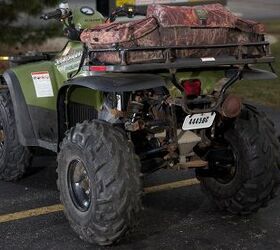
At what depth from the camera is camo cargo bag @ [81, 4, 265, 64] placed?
3.98 m

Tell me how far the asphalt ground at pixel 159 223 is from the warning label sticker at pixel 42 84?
885mm

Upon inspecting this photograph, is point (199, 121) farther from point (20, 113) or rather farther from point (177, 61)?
point (20, 113)

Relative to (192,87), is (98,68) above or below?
above

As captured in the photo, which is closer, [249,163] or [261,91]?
[249,163]

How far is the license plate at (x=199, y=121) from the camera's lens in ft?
14.0

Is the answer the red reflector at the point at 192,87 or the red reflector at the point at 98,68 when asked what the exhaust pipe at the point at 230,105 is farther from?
the red reflector at the point at 98,68

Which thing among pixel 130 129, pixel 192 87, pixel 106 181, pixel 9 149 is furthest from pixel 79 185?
pixel 9 149

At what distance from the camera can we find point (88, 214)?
166 inches

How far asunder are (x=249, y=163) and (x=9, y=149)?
2121mm

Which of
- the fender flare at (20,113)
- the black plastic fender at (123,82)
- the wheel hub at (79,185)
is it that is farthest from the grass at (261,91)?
the black plastic fender at (123,82)

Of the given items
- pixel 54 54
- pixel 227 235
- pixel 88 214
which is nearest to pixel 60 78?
pixel 54 54

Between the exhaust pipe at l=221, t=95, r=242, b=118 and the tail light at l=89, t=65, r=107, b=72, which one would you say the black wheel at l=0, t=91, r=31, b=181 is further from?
the exhaust pipe at l=221, t=95, r=242, b=118

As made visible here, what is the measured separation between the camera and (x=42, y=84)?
16.7 feet

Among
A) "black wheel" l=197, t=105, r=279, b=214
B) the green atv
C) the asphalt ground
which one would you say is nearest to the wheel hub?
the green atv
